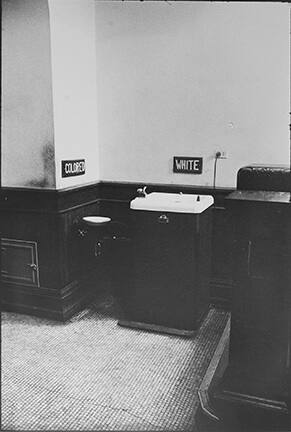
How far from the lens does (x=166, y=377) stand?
7.81 feet

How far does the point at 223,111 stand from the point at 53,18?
4.14ft

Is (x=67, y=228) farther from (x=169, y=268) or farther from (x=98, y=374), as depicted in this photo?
(x=98, y=374)

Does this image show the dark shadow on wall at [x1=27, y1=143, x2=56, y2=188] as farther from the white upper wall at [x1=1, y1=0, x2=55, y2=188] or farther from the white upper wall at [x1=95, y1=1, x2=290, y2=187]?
the white upper wall at [x1=95, y1=1, x2=290, y2=187]

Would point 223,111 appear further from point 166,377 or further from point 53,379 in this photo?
point 53,379

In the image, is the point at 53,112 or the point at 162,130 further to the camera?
the point at 162,130

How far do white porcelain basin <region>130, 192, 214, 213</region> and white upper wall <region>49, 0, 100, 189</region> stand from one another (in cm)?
60

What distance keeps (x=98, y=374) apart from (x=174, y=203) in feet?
3.69

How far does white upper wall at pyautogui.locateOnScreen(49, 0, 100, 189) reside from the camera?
113 inches

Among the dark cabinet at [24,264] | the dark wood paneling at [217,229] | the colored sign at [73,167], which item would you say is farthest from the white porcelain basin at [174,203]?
the dark cabinet at [24,264]

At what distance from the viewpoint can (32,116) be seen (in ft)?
9.31

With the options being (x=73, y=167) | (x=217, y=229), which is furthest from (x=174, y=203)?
(x=73, y=167)

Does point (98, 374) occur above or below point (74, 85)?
below

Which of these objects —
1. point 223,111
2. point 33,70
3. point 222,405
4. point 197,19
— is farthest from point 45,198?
point 222,405

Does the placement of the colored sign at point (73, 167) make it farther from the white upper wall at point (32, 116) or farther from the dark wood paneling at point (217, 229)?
the dark wood paneling at point (217, 229)
